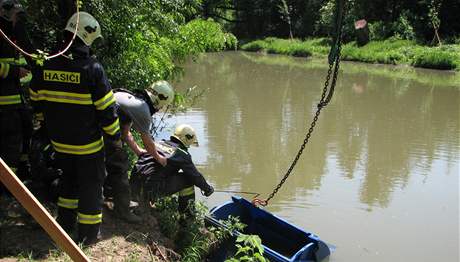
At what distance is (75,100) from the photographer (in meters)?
3.73

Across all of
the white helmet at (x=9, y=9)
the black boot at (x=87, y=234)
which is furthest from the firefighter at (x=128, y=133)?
the white helmet at (x=9, y=9)

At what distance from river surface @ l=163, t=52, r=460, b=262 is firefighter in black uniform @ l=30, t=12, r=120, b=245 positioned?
9.80 ft

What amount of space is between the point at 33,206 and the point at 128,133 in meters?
1.96

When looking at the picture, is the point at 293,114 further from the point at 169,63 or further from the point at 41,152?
the point at 41,152

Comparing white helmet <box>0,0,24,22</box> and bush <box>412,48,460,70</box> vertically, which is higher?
white helmet <box>0,0,24,22</box>

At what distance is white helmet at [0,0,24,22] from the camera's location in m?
4.31

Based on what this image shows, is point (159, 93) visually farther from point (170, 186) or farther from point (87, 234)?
point (87, 234)

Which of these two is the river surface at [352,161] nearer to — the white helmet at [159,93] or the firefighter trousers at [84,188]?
the white helmet at [159,93]

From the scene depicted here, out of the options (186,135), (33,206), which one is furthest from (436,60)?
(33,206)

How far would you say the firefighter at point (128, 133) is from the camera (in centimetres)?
439

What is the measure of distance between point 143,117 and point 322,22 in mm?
36373

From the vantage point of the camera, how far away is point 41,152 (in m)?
4.62

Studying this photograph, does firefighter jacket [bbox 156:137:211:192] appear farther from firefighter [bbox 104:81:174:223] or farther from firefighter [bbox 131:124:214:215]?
firefighter [bbox 104:81:174:223]

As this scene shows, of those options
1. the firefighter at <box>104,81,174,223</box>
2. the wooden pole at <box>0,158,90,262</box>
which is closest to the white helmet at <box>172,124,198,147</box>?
the firefighter at <box>104,81,174,223</box>
